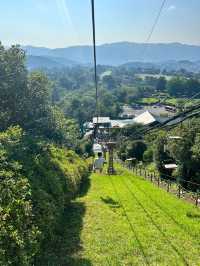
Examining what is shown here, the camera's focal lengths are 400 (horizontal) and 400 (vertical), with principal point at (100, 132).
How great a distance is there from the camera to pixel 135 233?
46.0 feet

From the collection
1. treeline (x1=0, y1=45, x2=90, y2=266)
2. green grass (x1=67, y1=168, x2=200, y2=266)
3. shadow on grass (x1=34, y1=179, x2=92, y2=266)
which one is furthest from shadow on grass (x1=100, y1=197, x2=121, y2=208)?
shadow on grass (x1=34, y1=179, x2=92, y2=266)

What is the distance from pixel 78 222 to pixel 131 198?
314 inches

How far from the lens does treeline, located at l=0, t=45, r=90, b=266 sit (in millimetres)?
8570

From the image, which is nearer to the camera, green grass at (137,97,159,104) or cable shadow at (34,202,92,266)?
cable shadow at (34,202,92,266)

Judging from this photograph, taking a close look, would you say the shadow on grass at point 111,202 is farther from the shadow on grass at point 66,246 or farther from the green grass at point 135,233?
the shadow on grass at point 66,246

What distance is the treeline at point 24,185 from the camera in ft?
28.1

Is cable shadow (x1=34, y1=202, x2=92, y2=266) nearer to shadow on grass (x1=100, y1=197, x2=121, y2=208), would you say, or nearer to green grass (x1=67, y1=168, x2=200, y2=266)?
green grass (x1=67, y1=168, x2=200, y2=266)

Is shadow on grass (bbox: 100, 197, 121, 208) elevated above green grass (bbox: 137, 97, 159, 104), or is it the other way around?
green grass (bbox: 137, 97, 159, 104)

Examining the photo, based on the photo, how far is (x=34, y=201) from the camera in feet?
38.1

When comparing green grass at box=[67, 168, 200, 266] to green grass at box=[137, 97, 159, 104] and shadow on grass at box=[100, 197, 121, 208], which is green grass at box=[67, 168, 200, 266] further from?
green grass at box=[137, 97, 159, 104]

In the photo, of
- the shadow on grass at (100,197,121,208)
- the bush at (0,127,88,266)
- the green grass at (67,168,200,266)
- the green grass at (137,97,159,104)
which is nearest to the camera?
the bush at (0,127,88,266)

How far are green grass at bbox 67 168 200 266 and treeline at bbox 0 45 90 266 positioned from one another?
41.3 inches

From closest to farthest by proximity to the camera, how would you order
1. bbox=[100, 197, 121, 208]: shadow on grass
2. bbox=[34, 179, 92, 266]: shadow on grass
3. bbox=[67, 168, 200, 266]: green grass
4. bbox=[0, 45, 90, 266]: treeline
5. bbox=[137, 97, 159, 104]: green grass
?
bbox=[0, 45, 90, 266]: treeline
bbox=[34, 179, 92, 266]: shadow on grass
bbox=[67, 168, 200, 266]: green grass
bbox=[100, 197, 121, 208]: shadow on grass
bbox=[137, 97, 159, 104]: green grass

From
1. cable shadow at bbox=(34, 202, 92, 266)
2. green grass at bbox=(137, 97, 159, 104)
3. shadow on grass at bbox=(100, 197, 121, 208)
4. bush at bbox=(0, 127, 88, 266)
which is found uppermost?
green grass at bbox=(137, 97, 159, 104)
